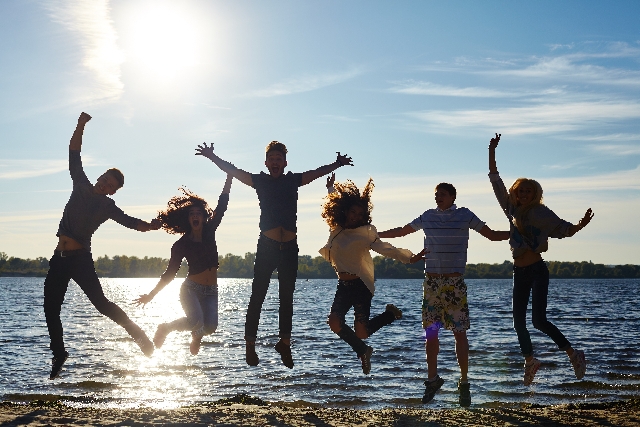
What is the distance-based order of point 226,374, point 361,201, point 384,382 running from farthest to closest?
point 226,374 → point 384,382 → point 361,201

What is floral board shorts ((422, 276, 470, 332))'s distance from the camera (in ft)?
30.2

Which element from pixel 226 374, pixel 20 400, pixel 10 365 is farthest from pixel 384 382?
pixel 10 365

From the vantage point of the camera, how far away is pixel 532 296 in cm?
912

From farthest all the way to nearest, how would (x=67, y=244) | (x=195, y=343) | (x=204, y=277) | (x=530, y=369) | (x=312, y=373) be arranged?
(x=312, y=373)
(x=195, y=343)
(x=204, y=277)
(x=530, y=369)
(x=67, y=244)

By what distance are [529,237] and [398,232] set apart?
180cm

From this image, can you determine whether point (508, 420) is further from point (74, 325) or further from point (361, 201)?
point (74, 325)

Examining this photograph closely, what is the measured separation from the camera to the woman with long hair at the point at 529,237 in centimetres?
920

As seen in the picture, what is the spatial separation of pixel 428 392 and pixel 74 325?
4288 cm

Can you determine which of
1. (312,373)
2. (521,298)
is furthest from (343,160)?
(312,373)

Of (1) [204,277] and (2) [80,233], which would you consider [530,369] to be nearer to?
(1) [204,277]

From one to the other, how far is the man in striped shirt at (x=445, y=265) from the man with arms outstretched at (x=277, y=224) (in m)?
1.48

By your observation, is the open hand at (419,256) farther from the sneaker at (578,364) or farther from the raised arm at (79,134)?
the raised arm at (79,134)

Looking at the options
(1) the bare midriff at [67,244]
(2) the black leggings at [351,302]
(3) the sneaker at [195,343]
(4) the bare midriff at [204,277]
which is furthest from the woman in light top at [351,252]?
(1) the bare midriff at [67,244]

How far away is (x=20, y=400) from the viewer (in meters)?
16.8
